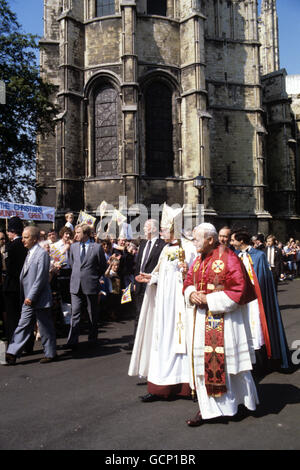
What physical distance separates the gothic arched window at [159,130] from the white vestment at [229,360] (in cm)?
1746

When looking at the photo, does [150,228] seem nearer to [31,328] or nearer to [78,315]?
[78,315]

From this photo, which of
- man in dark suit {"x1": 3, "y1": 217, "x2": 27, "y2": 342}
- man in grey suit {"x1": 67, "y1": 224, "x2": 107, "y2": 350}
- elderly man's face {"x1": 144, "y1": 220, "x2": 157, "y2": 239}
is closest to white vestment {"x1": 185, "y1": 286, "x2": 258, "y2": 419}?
elderly man's face {"x1": 144, "y1": 220, "x2": 157, "y2": 239}

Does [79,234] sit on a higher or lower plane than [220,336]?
higher

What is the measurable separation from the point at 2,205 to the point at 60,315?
4589 mm

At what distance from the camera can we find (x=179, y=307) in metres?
4.61

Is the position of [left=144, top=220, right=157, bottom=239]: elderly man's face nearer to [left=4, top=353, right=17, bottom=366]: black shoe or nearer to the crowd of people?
the crowd of people

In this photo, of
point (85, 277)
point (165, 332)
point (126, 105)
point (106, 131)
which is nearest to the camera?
point (165, 332)

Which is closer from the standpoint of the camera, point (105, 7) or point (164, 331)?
point (164, 331)

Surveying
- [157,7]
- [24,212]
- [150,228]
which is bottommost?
[150,228]

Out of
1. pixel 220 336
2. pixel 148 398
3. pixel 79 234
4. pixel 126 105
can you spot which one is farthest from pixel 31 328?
pixel 126 105

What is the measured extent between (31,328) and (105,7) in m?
19.9

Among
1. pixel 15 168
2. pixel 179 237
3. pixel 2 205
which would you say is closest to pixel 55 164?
pixel 15 168

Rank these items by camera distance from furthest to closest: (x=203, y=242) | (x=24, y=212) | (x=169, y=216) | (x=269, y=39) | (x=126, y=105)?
(x=269, y=39)
(x=126, y=105)
(x=24, y=212)
(x=169, y=216)
(x=203, y=242)

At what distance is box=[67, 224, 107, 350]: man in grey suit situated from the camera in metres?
6.79
